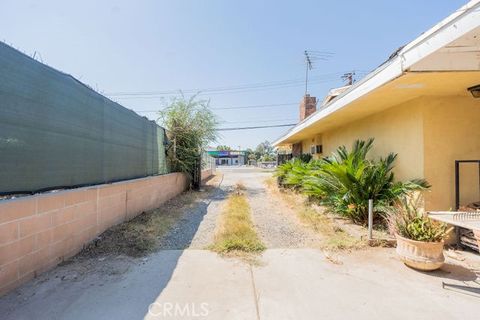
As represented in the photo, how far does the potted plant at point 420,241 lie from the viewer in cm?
283

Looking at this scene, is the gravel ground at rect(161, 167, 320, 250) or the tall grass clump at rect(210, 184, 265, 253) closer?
the tall grass clump at rect(210, 184, 265, 253)

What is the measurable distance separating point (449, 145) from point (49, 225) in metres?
5.74

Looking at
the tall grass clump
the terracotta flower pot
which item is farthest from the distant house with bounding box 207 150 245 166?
the terracotta flower pot

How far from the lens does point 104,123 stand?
14.0 feet

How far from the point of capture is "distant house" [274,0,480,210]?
8.55 feet

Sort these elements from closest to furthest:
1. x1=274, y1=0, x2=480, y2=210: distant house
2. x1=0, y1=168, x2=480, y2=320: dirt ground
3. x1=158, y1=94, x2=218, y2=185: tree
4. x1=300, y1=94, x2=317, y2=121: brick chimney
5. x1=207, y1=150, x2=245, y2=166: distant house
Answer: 1. x1=0, y1=168, x2=480, y2=320: dirt ground
2. x1=274, y1=0, x2=480, y2=210: distant house
3. x1=158, y1=94, x2=218, y2=185: tree
4. x1=300, y1=94, x2=317, y2=121: brick chimney
5. x1=207, y1=150, x2=245, y2=166: distant house

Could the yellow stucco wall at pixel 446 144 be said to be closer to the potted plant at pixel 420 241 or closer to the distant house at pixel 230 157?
the potted plant at pixel 420 241

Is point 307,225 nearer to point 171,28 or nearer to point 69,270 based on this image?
point 69,270

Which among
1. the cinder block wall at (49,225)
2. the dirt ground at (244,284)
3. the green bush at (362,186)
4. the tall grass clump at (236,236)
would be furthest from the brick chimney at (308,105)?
the cinder block wall at (49,225)

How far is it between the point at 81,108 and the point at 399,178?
557 centimetres

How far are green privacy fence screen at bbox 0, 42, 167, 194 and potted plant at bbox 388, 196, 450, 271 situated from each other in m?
4.27

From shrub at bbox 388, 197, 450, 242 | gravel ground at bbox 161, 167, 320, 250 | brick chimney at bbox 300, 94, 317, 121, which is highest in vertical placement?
brick chimney at bbox 300, 94, 317, 121

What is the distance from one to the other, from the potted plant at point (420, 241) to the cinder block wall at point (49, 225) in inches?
163

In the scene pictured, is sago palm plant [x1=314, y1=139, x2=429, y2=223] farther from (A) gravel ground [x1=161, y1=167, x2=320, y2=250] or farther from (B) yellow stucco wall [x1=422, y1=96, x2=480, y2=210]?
(A) gravel ground [x1=161, y1=167, x2=320, y2=250]
